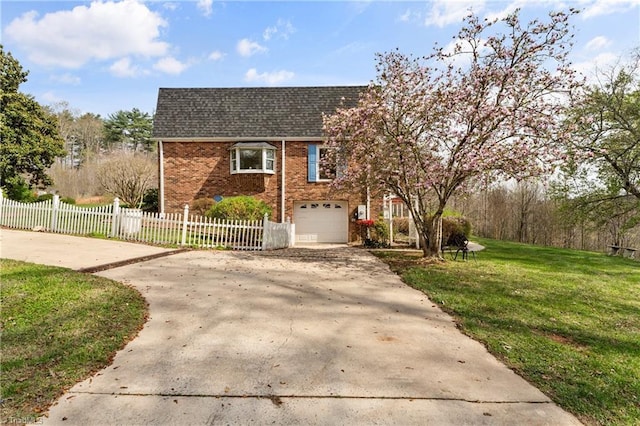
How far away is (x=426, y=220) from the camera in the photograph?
35.8ft

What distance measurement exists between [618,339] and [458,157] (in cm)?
545

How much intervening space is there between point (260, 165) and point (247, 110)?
3175mm

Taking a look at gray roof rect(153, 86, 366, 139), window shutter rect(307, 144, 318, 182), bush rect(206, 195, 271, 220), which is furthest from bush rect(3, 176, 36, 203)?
window shutter rect(307, 144, 318, 182)

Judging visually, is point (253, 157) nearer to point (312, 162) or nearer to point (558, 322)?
point (312, 162)

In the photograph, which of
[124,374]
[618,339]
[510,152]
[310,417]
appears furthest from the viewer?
[510,152]

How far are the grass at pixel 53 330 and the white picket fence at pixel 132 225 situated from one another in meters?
5.89

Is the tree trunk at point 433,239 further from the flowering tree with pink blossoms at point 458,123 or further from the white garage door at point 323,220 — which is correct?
the white garage door at point 323,220

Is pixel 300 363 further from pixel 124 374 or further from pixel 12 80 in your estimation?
pixel 12 80

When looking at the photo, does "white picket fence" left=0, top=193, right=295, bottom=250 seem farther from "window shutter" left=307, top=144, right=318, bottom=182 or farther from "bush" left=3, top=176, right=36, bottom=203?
"bush" left=3, top=176, right=36, bottom=203

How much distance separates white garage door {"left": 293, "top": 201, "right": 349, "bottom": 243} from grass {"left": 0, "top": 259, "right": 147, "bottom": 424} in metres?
12.2

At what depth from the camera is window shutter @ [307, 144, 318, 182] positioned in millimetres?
17656

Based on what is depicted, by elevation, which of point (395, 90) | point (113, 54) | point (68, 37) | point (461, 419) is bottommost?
point (461, 419)

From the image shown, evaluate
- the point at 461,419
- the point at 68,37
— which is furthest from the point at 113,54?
the point at 461,419

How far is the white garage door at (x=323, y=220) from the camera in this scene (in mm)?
17969
